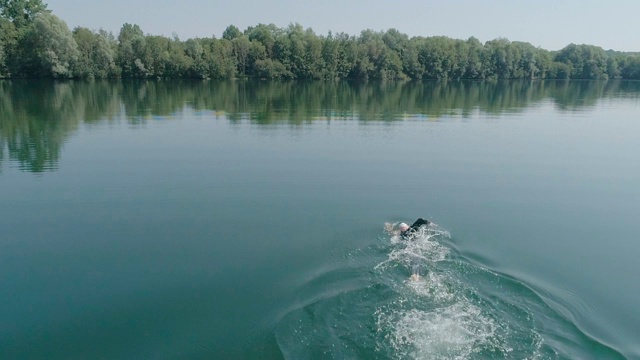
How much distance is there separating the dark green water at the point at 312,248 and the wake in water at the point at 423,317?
6cm

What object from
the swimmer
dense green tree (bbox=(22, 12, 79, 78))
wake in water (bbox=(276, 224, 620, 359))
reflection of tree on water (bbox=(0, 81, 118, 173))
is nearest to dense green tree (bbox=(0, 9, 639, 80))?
dense green tree (bbox=(22, 12, 79, 78))

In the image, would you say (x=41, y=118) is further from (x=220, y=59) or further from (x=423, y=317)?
(x=220, y=59)

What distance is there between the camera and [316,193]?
22438 mm

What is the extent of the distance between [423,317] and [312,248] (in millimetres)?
5701

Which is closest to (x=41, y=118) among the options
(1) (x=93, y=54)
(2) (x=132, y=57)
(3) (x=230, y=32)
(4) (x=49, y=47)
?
(4) (x=49, y=47)

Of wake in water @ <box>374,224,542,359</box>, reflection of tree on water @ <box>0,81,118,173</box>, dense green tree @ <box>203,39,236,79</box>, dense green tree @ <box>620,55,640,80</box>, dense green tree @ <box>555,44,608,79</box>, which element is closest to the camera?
wake in water @ <box>374,224,542,359</box>

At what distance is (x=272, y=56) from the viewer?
12388cm

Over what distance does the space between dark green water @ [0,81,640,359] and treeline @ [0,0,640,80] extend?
6819cm

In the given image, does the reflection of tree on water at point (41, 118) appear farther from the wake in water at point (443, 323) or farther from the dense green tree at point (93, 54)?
the dense green tree at point (93, 54)

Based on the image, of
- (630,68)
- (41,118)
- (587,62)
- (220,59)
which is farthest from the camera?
(630,68)

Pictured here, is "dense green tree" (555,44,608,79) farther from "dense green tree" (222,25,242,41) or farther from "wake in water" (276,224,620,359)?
"wake in water" (276,224,620,359)

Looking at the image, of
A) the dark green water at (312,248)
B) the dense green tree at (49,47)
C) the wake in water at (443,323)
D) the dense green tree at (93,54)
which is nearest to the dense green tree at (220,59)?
the dense green tree at (93,54)

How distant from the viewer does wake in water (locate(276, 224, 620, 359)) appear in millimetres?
10562

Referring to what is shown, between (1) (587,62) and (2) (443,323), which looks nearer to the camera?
(2) (443,323)
